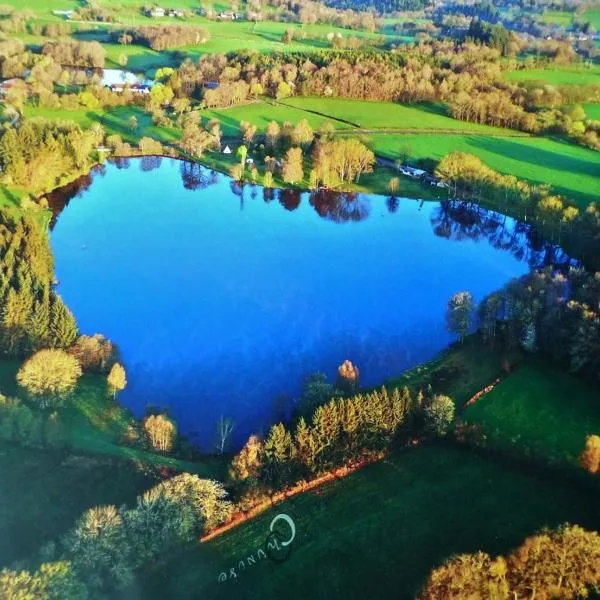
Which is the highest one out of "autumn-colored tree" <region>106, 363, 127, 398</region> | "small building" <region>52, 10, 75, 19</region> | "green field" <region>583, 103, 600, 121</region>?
"small building" <region>52, 10, 75, 19</region>

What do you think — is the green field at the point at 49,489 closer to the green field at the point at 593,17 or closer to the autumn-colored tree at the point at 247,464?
the autumn-colored tree at the point at 247,464

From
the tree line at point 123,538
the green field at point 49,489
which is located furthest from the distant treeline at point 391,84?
the tree line at point 123,538

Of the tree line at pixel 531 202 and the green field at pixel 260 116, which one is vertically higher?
the green field at pixel 260 116

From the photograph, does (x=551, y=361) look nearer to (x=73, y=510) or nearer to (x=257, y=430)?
(x=257, y=430)

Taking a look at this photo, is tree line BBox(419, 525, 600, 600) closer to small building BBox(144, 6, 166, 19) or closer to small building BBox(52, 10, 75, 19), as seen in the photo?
small building BBox(52, 10, 75, 19)

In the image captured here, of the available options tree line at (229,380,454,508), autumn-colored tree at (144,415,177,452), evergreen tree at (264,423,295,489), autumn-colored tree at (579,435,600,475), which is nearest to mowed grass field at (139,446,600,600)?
tree line at (229,380,454,508)

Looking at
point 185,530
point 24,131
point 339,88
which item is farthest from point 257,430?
point 339,88
